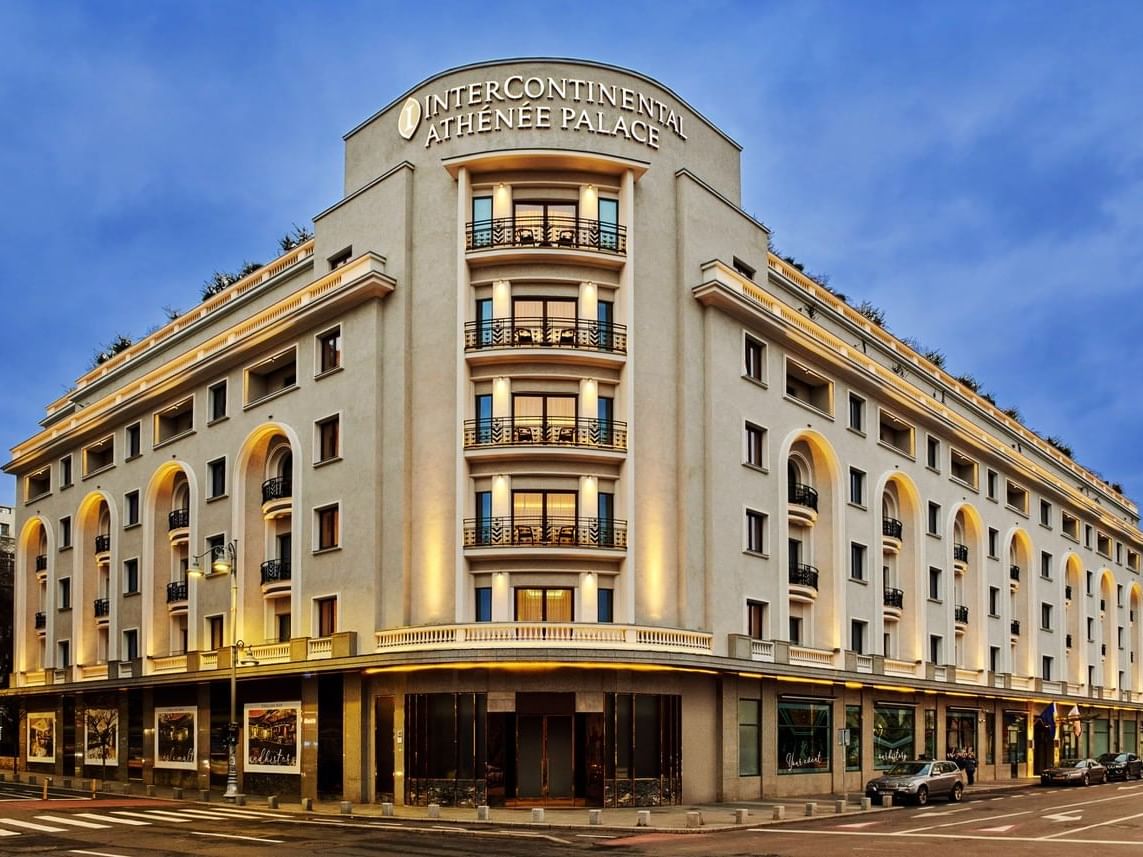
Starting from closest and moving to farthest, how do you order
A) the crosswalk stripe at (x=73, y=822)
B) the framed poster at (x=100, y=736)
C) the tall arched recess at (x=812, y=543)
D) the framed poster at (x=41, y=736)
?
the crosswalk stripe at (x=73, y=822) → the tall arched recess at (x=812, y=543) → the framed poster at (x=100, y=736) → the framed poster at (x=41, y=736)

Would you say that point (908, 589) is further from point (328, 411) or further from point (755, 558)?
point (328, 411)

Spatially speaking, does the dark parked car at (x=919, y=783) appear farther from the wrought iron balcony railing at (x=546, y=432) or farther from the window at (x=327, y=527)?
the window at (x=327, y=527)

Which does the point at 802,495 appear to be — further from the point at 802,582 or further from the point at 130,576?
the point at 130,576

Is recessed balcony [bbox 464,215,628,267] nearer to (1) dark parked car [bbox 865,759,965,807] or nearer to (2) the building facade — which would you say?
(2) the building facade

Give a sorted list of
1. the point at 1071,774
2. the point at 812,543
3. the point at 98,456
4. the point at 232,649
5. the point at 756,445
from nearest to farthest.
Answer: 1. the point at 232,649
2. the point at 756,445
3. the point at 812,543
4. the point at 1071,774
5. the point at 98,456

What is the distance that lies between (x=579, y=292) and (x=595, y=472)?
6.67m

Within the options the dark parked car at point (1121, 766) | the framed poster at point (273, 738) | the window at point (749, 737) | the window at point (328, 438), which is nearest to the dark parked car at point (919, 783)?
the window at point (749, 737)

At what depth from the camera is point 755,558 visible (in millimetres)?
47531

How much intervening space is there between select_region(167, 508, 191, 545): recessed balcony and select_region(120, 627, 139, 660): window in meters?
5.79

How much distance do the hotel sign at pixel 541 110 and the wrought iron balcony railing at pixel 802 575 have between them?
60.4ft

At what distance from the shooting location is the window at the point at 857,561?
54750 millimetres

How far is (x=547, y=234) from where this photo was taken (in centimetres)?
4378

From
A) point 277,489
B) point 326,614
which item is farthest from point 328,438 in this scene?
point 326,614

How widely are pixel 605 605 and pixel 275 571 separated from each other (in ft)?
49.0
